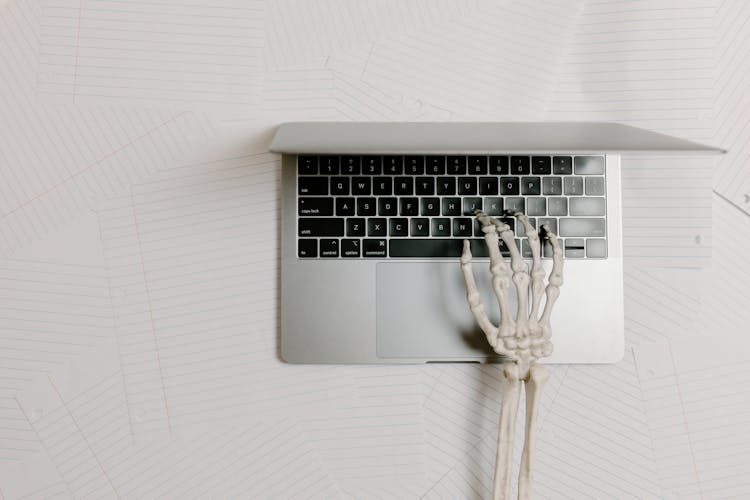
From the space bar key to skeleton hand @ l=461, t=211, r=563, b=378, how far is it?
0.12 ft

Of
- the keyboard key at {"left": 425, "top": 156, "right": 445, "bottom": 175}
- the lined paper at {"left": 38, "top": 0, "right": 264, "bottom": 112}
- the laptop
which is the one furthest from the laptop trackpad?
the lined paper at {"left": 38, "top": 0, "right": 264, "bottom": 112}

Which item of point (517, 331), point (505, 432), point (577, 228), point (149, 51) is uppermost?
point (149, 51)

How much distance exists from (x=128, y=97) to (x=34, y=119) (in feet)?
0.37

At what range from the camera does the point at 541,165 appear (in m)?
0.62

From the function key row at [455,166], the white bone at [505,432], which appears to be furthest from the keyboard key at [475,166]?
the white bone at [505,432]

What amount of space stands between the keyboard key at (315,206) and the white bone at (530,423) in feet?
0.91

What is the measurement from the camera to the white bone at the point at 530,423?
0.58 m

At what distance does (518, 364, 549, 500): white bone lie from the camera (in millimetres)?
575

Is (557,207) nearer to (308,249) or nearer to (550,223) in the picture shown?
(550,223)

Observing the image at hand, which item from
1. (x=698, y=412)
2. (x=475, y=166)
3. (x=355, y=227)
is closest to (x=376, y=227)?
(x=355, y=227)

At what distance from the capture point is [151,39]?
0.65m

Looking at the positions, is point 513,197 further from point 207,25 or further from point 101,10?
point 101,10

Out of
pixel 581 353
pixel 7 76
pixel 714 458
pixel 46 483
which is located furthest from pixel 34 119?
pixel 714 458

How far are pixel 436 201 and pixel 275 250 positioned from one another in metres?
0.19
